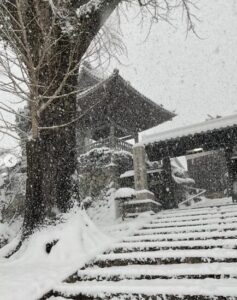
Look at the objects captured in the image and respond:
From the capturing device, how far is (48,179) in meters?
6.10

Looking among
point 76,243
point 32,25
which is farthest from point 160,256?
point 32,25

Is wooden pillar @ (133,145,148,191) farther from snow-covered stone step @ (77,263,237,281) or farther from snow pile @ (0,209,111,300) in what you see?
snow-covered stone step @ (77,263,237,281)

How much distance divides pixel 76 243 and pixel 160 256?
1.55m

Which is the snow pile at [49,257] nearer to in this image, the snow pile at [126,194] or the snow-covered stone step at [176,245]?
the snow-covered stone step at [176,245]

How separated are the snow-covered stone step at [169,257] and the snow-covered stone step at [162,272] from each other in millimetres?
178

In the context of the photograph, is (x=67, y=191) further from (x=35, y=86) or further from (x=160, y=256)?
(x=160, y=256)

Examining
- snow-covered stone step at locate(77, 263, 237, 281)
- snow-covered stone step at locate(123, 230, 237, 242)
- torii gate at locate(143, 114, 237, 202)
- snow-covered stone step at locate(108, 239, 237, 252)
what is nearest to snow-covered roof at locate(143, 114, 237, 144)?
torii gate at locate(143, 114, 237, 202)

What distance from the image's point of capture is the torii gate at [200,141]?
11867 millimetres

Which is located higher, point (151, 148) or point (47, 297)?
point (151, 148)

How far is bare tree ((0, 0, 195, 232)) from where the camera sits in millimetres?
5910

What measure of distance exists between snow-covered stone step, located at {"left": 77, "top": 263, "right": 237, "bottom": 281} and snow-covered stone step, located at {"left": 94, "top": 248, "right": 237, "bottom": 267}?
0.18 m

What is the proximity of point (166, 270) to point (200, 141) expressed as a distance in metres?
9.56

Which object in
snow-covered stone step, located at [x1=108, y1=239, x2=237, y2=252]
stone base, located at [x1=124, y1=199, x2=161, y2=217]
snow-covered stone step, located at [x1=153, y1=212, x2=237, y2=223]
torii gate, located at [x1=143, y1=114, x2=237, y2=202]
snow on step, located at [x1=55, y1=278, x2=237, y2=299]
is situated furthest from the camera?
torii gate, located at [x1=143, y1=114, x2=237, y2=202]

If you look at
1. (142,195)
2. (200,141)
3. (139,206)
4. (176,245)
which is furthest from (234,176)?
(176,245)
